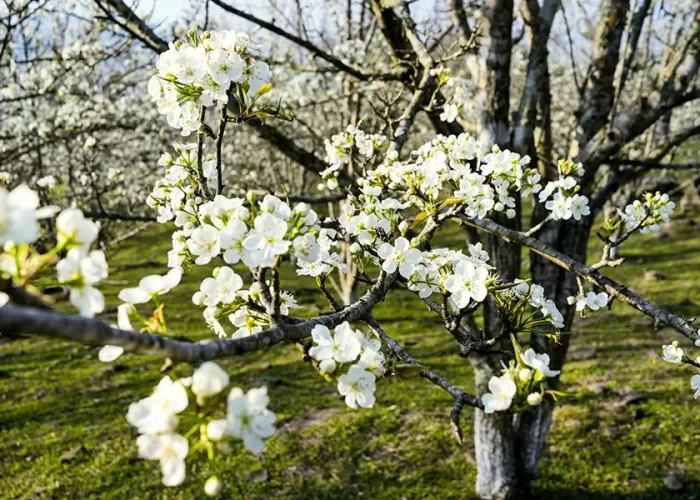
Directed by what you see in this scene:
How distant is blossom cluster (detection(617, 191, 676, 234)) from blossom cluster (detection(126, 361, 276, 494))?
5.68 feet

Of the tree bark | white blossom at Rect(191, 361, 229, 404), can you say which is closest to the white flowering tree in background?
white blossom at Rect(191, 361, 229, 404)

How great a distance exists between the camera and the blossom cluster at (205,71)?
1464mm

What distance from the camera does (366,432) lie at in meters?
6.11

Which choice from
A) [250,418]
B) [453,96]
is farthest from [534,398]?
[453,96]

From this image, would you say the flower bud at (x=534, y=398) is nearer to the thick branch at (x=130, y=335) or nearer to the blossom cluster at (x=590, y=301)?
the thick branch at (x=130, y=335)

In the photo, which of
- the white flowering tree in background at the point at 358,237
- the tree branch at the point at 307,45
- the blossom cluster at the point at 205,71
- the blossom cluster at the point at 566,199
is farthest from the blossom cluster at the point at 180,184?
the tree branch at the point at 307,45

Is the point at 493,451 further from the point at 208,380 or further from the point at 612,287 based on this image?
the point at 208,380

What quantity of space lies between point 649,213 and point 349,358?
1586 mm

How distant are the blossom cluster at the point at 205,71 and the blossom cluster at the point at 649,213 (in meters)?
1.48

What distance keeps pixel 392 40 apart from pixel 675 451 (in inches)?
181

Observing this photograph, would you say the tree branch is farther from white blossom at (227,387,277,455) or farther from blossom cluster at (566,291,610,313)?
white blossom at (227,387,277,455)

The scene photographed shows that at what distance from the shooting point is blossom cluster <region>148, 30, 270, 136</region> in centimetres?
146

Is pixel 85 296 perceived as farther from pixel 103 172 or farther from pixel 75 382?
pixel 103 172

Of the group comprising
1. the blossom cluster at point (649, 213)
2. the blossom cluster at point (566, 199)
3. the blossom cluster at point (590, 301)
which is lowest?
the blossom cluster at point (590, 301)
